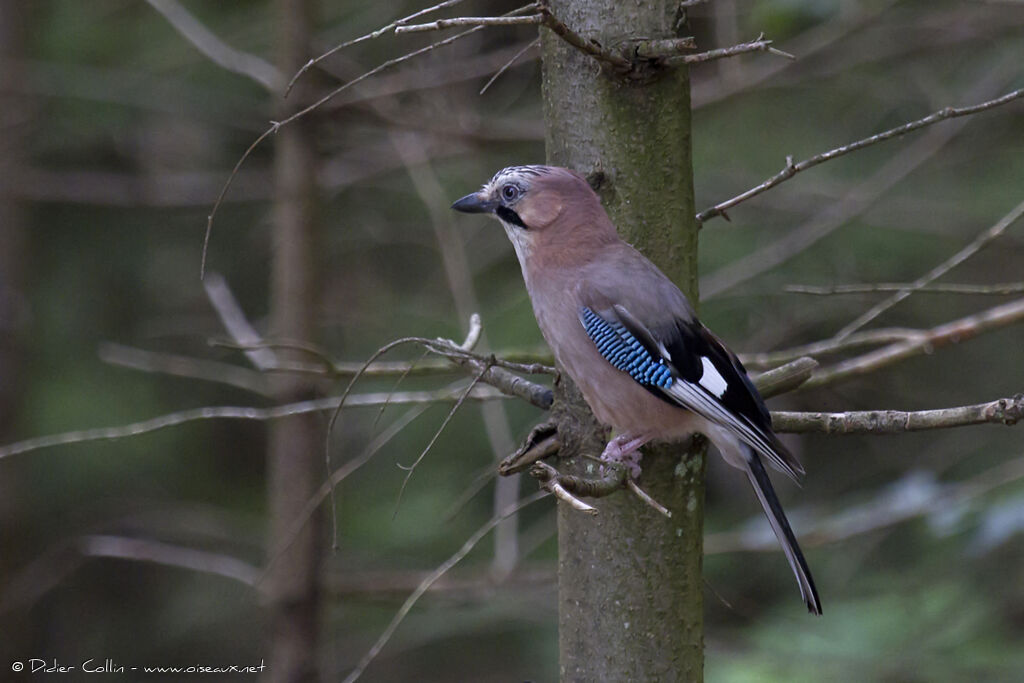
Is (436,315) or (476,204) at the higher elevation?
(476,204)

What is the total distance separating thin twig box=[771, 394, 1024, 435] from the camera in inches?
79.4

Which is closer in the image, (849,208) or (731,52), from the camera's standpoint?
(731,52)

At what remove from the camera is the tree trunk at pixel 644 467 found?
2.50 metres

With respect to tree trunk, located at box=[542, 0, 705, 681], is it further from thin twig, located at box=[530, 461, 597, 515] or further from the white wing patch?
thin twig, located at box=[530, 461, 597, 515]

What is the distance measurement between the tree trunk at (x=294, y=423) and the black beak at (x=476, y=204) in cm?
125

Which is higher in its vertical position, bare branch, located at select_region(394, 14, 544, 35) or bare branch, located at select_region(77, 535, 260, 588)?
bare branch, located at select_region(394, 14, 544, 35)

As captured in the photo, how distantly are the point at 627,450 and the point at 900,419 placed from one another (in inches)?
27.2

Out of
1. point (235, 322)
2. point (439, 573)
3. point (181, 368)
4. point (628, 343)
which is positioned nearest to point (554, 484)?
point (439, 573)

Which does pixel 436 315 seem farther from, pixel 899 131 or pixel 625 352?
pixel 899 131

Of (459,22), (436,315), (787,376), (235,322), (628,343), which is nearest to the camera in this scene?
(459,22)

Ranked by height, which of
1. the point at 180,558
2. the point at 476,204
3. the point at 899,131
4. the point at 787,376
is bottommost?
the point at 180,558

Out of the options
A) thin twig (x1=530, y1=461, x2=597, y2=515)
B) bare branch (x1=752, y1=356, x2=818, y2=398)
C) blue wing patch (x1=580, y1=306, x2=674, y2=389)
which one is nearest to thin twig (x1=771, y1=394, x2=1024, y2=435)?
bare branch (x1=752, y1=356, x2=818, y2=398)

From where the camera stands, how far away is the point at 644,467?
2.65m

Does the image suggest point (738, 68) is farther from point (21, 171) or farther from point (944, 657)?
point (21, 171)
